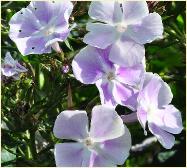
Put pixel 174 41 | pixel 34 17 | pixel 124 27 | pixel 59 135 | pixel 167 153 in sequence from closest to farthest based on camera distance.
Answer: pixel 59 135 → pixel 124 27 → pixel 34 17 → pixel 174 41 → pixel 167 153

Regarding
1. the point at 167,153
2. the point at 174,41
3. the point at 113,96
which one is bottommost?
the point at 167,153

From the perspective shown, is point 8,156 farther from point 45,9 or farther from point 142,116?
point 142,116

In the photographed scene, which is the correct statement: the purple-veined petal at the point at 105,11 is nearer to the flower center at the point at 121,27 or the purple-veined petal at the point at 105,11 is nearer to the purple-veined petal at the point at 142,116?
the flower center at the point at 121,27

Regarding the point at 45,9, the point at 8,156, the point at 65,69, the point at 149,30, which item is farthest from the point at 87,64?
the point at 8,156

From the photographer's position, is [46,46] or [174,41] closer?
[46,46]

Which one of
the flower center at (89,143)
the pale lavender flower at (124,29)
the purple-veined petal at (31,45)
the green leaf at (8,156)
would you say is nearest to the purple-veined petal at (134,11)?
the pale lavender flower at (124,29)

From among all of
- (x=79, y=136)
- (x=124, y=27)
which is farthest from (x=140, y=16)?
(x=79, y=136)

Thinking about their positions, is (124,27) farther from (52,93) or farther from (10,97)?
(10,97)
